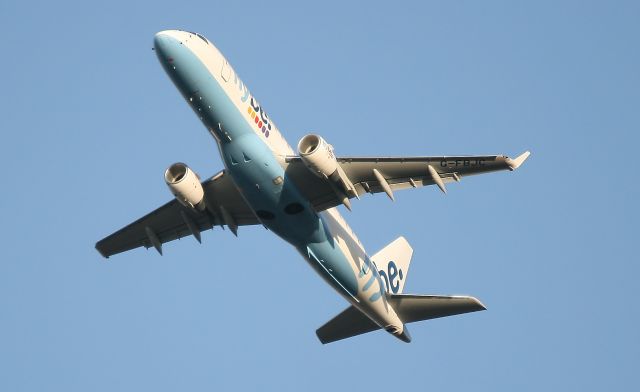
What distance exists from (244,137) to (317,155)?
3037 millimetres

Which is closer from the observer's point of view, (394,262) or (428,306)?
(428,306)

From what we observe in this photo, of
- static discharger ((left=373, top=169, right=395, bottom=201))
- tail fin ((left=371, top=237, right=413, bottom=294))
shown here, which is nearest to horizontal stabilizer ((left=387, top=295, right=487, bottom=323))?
tail fin ((left=371, top=237, right=413, bottom=294))

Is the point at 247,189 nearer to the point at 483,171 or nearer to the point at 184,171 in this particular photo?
the point at 184,171

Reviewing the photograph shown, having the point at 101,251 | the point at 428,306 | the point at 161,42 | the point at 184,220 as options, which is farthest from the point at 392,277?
the point at 161,42

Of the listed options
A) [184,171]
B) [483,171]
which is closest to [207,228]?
[184,171]

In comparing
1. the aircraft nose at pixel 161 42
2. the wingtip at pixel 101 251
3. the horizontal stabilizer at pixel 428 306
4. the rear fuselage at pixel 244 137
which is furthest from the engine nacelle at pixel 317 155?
the wingtip at pixel 101 251

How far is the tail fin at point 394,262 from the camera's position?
52.7m

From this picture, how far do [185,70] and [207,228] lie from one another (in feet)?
31.9

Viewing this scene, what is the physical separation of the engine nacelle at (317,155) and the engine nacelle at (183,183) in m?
5.15

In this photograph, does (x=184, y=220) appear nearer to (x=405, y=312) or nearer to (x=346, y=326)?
(x=346, y=326)

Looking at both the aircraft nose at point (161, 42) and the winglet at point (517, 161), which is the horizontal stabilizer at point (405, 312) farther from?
the aircraft nose at point (161, 42)

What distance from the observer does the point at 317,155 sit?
40.4m

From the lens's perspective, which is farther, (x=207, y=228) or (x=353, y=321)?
(x=353, y=321)

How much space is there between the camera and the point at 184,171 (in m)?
43.1
